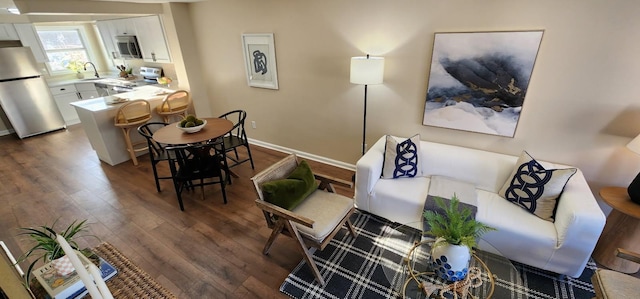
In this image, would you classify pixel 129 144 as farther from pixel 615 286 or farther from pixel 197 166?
pixel 615 286

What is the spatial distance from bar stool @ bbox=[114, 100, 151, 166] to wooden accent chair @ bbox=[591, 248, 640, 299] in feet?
16.2

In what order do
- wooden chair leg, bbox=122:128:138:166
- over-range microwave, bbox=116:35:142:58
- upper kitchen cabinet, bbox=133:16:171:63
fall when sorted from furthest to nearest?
over-range microwave, bbox=116:35:142:58 < upper kitchen cabinet, bbox=133:16:171:63 < wooden chair leg, bbox=122:128:138:166

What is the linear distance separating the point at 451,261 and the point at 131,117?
→ 4.28 metres

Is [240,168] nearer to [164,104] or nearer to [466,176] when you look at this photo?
[164,104]

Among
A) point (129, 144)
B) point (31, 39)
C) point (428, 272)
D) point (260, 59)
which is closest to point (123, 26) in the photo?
point (31, 39)

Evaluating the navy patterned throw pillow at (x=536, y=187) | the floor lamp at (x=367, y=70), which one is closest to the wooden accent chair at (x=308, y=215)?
the floor lamp at (x=367, y=70)

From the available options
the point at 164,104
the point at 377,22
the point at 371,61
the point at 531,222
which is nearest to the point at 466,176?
the point at 531,222

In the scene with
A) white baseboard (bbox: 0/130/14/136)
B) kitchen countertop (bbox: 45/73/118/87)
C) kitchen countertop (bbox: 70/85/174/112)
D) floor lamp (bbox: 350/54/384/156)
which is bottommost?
white baseboard (bbox: 0/130/14/136)

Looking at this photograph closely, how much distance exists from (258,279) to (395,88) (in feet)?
7.51

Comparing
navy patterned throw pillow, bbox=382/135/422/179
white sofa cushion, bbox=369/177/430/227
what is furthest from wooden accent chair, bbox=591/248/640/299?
navy patterned throw pillow, bbox=382/135/422/179

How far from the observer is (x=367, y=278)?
81.4 inches

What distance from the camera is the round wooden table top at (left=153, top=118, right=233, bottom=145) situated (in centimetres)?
286

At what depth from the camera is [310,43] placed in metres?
3.28

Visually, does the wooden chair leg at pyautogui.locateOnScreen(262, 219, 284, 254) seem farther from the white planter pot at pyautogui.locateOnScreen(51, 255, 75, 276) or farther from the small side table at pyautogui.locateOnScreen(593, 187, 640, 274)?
the small side table at pyautogui.locateOnScreen(593, 187, 640, 274)
